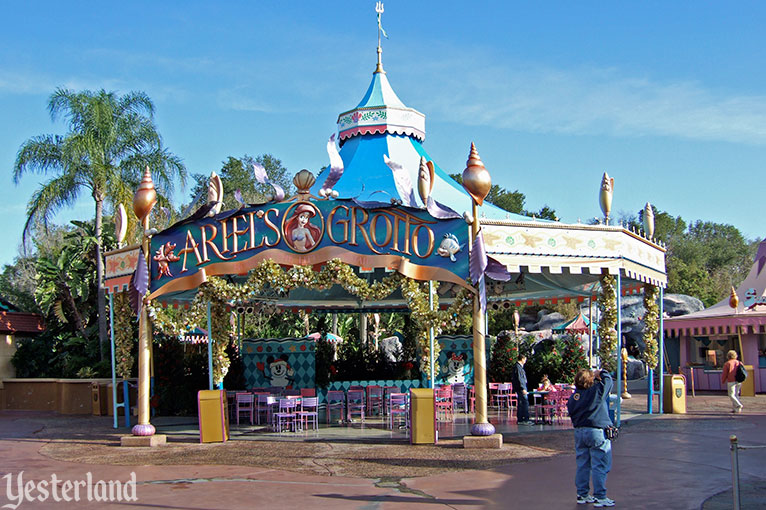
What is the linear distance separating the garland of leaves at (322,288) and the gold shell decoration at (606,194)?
4.01 meters

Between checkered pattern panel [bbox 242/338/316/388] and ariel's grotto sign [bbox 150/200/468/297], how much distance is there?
15.5ft

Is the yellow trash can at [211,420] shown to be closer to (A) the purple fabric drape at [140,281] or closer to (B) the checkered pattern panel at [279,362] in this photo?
(A) the purple fabric drape at [140,281]

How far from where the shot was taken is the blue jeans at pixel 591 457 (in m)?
8.62

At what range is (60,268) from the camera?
90.8 feet

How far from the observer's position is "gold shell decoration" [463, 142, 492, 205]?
44.8 ft

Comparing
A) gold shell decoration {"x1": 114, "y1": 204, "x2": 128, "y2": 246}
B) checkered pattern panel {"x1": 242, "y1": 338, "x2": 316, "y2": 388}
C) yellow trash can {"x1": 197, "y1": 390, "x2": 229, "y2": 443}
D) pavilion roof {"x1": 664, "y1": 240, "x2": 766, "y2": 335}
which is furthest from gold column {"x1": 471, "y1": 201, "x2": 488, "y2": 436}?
pavilion roof {"x1": 664, "y1": 240, "x2": 766, "y2": 335}

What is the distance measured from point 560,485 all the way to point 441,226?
5.64 m

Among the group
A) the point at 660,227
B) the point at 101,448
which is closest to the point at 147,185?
the point at 101,448

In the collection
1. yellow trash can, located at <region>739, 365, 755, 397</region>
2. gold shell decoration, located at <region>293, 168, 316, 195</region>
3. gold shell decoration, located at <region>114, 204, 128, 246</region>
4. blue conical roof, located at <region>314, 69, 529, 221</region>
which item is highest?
blue conical roof, located at <region>314, 69, 529, 221</region>

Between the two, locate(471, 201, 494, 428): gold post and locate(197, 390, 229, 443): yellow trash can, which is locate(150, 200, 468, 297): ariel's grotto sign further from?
locate(197, 390, 229, 443): yellow trash can
